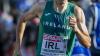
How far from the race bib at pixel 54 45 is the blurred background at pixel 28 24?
1430 millimetres

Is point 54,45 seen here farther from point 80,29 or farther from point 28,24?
point 28,24

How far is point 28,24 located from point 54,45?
26.3 ft

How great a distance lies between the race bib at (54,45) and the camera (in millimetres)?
8828

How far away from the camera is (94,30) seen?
1213cm

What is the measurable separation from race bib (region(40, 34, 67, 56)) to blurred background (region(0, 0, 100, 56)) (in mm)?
1430

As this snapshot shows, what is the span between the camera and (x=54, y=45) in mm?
8891

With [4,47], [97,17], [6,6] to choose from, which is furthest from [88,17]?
[6,6]

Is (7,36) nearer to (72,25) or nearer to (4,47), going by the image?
(4,47)

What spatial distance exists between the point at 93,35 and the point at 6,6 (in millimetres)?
9318

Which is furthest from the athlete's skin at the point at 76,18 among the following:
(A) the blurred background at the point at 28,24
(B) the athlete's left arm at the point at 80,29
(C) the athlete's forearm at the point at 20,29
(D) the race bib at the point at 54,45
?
(A) the blurred background at the point at 28,24

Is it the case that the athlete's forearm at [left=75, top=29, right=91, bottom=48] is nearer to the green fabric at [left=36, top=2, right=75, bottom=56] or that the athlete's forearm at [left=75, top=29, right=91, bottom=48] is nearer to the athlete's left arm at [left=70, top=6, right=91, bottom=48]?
the athlete's left arm at [left=70, top=6, right=91, bottom=48]

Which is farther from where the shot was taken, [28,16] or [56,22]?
[28,16]

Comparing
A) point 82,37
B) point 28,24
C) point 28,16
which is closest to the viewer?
point 82,37

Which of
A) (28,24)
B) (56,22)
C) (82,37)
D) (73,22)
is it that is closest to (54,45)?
(56,22)
